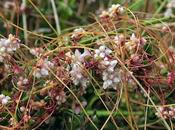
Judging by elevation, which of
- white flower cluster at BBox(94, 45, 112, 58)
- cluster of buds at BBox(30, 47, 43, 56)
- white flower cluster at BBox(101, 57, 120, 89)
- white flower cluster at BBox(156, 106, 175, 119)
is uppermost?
cluster of buds at BBox(30, 47, 43, 56)

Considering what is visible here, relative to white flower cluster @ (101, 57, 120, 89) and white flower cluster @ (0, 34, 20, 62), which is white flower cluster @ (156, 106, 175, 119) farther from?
white flower cluster @ (0, 34, 20, 62)

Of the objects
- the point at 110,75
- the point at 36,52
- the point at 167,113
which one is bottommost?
the point at 167,113

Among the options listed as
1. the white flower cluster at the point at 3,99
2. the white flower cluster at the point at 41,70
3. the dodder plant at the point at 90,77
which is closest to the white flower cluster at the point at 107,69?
the dodder plant at the point at 90,77

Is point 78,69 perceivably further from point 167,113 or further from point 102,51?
point 167,113

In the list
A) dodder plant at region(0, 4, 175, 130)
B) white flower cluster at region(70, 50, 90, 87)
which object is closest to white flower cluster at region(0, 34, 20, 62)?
dodder plant at region(0, 4, 175, 130)

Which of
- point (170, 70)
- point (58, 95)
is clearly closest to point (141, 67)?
point (170, 70)

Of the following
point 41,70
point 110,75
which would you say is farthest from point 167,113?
point 41,70

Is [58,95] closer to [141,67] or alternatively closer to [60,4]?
[141,67]
